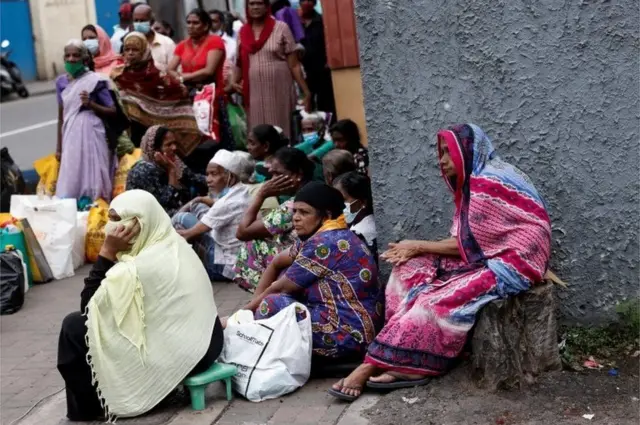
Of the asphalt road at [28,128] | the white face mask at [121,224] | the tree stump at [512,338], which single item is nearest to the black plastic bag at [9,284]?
the white face mask at [121,224]

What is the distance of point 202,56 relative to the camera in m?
9.57

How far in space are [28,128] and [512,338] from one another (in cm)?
1269

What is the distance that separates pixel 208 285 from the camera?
5.11m

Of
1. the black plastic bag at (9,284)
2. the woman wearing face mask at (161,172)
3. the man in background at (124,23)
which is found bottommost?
the black plastic bag at (9,284)

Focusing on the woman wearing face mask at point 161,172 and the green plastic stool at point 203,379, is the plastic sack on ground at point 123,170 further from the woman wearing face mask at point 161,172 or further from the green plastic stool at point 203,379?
the green plastic stool at point 203,379

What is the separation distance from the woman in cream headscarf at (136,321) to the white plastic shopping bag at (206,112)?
4.11 m

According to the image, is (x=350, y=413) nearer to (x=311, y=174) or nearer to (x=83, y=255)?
(x=311, y=174)

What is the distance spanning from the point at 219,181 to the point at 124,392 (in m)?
2.56

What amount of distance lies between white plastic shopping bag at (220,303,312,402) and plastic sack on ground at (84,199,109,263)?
3.36 m

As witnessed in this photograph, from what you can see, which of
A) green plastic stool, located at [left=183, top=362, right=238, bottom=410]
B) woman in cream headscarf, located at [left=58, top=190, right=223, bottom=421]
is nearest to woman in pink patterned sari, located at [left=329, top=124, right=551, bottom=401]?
green plastic stool, located at [left=183, top=362, right=238, bottom=410]

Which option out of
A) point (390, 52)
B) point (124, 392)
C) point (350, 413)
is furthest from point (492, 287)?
point (124, 392)

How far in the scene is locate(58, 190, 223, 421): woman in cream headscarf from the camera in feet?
15.9

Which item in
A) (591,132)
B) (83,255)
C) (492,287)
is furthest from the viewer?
(83,255)

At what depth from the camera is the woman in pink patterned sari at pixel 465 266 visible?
470 centimetres
